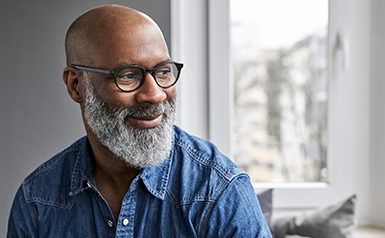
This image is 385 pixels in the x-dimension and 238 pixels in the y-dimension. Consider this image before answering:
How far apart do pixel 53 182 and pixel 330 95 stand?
4.59 feet

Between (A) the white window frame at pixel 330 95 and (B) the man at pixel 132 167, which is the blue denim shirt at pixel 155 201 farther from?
(A) the white window frame at pixel 330 95

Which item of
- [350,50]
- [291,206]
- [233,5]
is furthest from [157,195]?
[350,50]

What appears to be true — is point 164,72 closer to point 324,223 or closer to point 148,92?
point 148,92

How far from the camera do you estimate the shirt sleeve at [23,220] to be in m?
0.99

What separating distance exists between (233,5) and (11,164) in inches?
53.9

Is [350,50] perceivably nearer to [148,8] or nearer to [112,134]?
[148,8]

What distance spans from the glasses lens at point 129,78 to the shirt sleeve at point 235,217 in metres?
0.39

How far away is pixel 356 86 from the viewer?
1.66 m

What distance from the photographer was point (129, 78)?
88 cm

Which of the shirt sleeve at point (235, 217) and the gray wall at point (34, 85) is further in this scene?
the gray wall at point (34, 85)

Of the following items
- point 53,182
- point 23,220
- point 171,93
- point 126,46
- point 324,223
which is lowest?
point 324,223

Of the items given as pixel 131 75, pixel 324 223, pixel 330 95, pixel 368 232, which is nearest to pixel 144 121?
pixel 131 75

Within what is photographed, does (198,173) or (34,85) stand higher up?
(34,85)

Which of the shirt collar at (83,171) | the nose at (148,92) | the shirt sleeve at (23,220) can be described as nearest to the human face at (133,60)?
the nose at (148,92)
